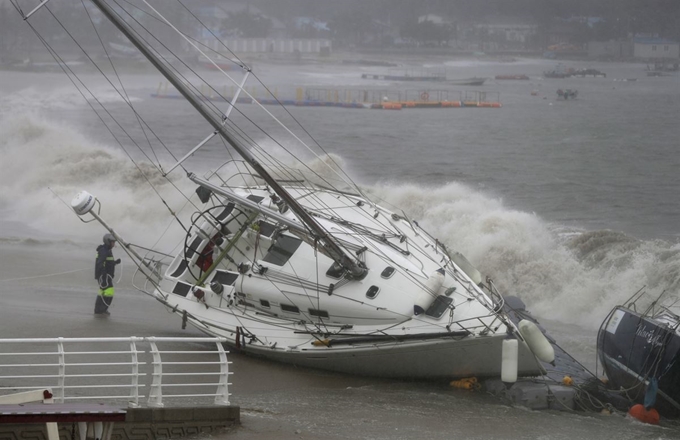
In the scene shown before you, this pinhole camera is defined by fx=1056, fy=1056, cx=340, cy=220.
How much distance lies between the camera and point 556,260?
26.4 meters

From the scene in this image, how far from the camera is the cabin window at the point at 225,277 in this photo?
18.3 meters

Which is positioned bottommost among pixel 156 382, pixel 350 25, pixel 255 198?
pixel 156 382

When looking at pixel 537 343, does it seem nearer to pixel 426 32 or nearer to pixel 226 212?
pixel 226 212

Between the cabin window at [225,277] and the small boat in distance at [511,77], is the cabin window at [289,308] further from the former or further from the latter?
the small boat in distance at [511,77]

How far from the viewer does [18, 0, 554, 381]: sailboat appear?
15.9m

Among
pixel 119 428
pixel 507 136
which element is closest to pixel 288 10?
pixel 507 136

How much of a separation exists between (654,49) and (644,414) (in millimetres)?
50757

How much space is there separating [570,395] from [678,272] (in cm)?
1018

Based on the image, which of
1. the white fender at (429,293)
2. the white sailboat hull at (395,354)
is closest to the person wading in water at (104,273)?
the white sailboat hull at (395,354)

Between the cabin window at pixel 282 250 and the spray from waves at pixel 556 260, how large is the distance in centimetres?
756

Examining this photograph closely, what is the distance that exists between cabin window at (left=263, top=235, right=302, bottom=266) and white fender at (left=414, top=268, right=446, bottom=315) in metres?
2.60

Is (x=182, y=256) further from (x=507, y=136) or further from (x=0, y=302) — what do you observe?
(x=507, y=136)

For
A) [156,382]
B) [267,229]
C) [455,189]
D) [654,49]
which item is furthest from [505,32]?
[156,382]

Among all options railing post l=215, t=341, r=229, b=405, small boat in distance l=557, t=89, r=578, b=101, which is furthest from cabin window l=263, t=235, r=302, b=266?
small boat in distance l=557, t=89, r=578, b=101
